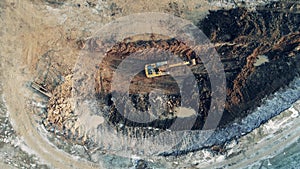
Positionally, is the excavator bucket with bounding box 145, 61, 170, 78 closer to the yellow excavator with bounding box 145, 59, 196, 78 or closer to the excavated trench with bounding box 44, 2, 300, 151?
the yellow excavator with bounding box 145, 59, 196, 78

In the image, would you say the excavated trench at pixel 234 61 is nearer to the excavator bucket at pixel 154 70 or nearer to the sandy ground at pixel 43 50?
the excavator bucket at pixel 154 70

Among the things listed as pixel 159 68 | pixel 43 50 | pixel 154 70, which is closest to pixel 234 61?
pixel 159 68

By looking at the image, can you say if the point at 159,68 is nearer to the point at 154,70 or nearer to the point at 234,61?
the point at 154,70

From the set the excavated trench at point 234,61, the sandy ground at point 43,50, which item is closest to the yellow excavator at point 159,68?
the excavated trench at point 234,61

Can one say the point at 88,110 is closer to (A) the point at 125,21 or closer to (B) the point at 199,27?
(A) the point at 125,21

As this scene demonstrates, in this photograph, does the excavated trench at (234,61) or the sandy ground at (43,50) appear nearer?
the sandy ground at (43,50)
